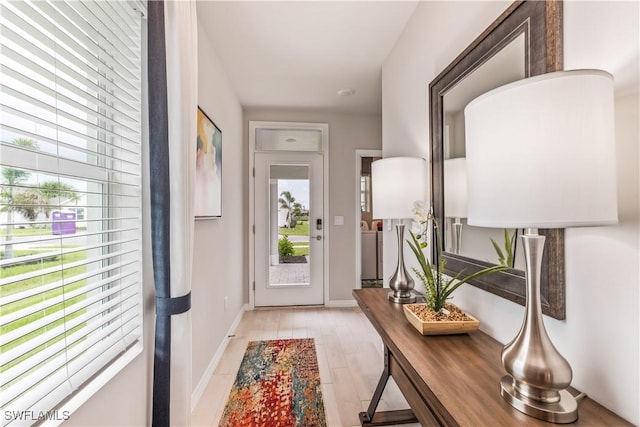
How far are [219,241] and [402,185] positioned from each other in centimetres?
169

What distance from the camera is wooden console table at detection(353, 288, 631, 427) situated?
0.72 m

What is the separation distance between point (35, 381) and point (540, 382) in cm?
128

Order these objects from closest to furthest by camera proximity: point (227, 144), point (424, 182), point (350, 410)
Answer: point (424, 182)
point (350, 410)
point (227, 144)

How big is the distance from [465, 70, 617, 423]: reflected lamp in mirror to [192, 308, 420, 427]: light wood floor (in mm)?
1340

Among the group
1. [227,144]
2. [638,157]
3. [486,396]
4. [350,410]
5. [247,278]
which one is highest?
[227,144]

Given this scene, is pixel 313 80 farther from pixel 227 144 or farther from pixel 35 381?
pixel 35 381

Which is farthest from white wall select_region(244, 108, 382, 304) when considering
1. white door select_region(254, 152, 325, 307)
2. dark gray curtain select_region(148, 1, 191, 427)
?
dark gray curtain select_region(148, 1, 191, 427)

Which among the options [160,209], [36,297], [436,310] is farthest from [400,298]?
[36,297]

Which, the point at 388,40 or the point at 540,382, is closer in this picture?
the point at 540,382

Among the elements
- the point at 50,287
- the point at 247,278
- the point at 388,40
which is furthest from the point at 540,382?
the point at 247,278

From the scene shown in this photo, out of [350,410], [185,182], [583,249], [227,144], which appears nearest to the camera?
[583,249]

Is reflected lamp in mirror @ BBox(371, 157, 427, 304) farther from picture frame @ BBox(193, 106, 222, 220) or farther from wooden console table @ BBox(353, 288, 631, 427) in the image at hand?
picture frame @ BBox(193, 106, 222, 220)

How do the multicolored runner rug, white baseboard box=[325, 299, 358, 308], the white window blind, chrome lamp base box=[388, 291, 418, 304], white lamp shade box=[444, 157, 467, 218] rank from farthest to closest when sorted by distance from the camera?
1. white baseboard box=[325, 299, 358, 308]
2. the multicolored runner rug
3. chrome lamp base box=[388, 291, 418, 304]
4. white lamp shade box=[444, 157, 467, 218]
5. the white window blind

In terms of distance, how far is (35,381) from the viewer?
30.9 inches
